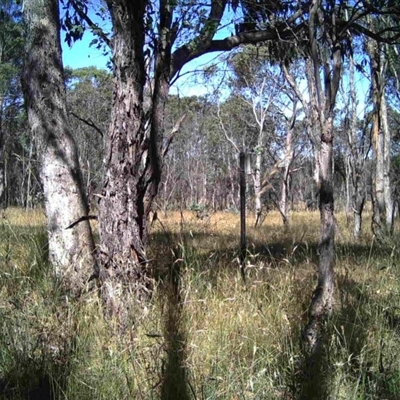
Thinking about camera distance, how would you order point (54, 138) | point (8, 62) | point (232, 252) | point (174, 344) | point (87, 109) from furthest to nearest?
point (87, 109) → point (8, 62) → point (232, 252) → point (54, 138) → point (174, 344)

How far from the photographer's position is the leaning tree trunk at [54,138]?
3.86 meters

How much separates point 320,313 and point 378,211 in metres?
6.60

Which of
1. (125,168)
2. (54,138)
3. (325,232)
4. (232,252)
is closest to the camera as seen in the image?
(325,232)

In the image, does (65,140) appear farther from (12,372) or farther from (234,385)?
(234,385)

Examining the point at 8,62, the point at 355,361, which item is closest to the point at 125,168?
the point at 355,361

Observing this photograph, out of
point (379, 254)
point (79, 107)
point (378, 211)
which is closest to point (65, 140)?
point (379, 254)

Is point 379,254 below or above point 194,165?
below

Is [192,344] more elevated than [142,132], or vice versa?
[142,132]

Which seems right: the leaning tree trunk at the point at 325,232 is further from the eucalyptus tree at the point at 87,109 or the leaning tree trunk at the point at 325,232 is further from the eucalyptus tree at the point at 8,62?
the eucalyptus tree at the point at 87,109

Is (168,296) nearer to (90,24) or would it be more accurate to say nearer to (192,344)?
(192,344)

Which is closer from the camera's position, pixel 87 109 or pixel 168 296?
pixel 168 296

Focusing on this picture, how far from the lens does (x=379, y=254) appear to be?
585 centimetres

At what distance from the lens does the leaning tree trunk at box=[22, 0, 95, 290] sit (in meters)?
3.86

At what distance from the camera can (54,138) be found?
401cm
